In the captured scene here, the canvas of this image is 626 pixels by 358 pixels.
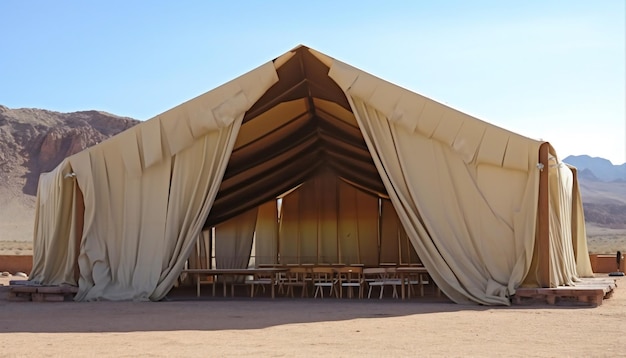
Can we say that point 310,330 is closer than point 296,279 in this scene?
Yes

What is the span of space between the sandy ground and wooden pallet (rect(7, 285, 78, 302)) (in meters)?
0.66

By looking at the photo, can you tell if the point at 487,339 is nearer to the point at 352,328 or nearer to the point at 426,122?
the point at 352,328

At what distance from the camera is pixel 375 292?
643 inches

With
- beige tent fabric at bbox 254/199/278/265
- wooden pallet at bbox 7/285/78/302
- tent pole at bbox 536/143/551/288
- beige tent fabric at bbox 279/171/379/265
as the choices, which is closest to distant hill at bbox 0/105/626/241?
beige tent fabric at bbox 254/199/278/265

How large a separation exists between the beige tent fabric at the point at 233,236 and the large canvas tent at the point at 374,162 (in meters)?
5.50

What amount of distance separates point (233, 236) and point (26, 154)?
160ft

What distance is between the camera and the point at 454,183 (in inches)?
506

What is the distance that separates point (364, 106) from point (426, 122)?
108 centimetres

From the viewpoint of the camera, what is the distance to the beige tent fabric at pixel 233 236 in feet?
69.3

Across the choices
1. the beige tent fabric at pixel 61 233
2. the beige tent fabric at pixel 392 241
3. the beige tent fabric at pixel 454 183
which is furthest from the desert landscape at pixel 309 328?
the beige tent fabric at pixel 392 241

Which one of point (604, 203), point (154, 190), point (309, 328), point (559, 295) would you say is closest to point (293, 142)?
point (154, 190)

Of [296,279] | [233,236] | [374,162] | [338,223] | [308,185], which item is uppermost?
[308,185]

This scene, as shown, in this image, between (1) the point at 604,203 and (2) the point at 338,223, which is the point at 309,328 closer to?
(2) the point at 338,223

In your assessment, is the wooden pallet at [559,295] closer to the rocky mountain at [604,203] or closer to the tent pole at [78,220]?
the tent pole at [78,220]
